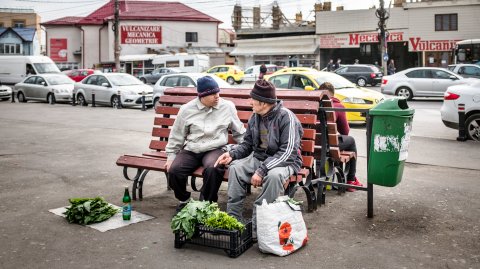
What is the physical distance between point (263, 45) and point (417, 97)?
103 ft

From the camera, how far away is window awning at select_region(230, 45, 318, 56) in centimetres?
5081

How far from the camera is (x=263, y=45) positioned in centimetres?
5516

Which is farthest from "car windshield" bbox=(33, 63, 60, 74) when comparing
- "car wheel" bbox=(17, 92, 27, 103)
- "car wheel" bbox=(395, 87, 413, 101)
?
"car wheel" bbox=(395, 87, 413, 101)

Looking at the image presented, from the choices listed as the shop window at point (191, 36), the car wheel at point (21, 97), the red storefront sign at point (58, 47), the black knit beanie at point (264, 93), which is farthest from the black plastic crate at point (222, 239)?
the red storefront sign at point (58, 47)

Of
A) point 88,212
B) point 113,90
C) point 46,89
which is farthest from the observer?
point 46,89

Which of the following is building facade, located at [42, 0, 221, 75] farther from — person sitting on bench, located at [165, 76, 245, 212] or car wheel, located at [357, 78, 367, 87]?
person sitting on bench, located at [165, 76, 245, 212]

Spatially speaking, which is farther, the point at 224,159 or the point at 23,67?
the point at 23,67

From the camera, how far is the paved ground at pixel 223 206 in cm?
461

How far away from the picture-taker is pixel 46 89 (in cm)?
2648

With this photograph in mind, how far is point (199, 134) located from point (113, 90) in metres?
17.2

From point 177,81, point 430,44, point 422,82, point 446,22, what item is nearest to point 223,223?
point 177,81

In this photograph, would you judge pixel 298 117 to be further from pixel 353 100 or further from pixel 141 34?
pixel 141 34

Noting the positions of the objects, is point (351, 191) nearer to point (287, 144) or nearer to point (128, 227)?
point (287, 144)

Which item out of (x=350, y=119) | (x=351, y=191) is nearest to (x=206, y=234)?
(x=351, y=191)
